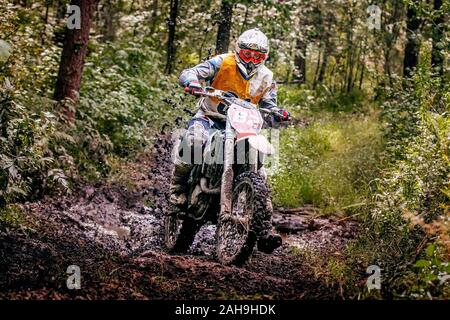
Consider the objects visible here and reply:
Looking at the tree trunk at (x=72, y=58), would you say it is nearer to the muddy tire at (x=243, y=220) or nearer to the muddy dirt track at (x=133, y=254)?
the muddy dirt track at (x=133, y=254)

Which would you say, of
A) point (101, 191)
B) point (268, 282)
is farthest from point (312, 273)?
point (101, 191)

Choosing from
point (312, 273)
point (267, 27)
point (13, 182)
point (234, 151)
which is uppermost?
→ point (267, 27)

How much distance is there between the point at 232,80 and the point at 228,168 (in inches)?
42.9

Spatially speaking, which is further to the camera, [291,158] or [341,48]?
[341,48]

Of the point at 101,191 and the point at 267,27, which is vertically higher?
the point at 267,27

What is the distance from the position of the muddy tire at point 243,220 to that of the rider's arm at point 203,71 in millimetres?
1241

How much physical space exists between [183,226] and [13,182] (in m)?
1.74

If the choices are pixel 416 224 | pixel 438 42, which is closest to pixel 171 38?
pixel 438 42

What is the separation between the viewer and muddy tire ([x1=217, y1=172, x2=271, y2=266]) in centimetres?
547

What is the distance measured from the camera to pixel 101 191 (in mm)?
9047

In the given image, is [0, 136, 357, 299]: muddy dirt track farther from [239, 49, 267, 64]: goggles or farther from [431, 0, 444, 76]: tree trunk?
[431, 0, 444, 76]: tree trunk

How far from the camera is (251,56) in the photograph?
6473 millimetres
